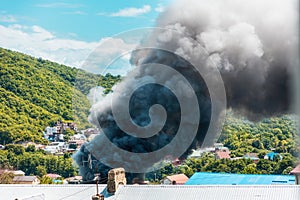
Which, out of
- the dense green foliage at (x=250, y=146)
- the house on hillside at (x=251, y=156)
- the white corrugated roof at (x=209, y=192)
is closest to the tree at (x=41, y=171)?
the dense green foliage at (x=250, y=146)

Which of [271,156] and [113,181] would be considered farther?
[271,156]

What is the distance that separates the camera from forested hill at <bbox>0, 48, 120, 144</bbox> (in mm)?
56688

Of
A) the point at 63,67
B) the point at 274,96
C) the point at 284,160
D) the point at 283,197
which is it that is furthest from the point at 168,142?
the point at 63,67

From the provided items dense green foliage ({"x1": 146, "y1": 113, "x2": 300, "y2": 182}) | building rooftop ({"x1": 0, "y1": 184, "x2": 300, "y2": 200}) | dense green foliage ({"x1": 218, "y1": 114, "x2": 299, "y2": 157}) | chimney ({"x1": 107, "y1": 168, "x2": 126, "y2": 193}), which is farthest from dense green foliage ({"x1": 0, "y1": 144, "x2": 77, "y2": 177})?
chimney ({"x1": 107, "y1": 168, "x2": 126, "y2": 193})

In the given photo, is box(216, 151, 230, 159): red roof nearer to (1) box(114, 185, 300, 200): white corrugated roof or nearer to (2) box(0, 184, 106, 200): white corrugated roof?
(2) box(0, 184, 106, 200): white corrugated roof

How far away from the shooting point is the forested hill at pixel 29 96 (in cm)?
5669

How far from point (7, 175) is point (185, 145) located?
14026 millimetres

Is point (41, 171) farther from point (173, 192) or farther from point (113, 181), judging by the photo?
point (173, 192)

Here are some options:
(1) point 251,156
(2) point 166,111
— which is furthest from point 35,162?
(2) point 166,111

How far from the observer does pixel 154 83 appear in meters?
22.2

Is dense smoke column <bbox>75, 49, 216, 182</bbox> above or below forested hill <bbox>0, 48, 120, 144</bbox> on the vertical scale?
below

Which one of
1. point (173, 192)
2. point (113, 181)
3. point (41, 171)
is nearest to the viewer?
point (173, 192)

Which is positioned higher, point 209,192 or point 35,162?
point 209,192

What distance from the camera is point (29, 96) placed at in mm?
59062
